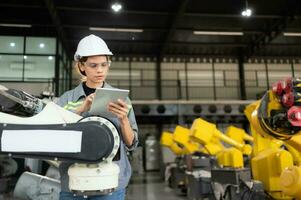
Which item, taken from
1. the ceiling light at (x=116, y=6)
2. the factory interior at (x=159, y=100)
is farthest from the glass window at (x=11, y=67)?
the ceiling light at (x=116, y=6)

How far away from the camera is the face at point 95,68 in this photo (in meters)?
1.54

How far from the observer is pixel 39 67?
12.7 metres

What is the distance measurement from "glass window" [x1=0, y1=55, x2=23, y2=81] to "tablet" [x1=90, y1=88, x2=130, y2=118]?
11.9 meters

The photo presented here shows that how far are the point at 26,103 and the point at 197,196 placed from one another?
531cm

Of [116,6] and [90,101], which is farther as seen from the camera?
[116,6]

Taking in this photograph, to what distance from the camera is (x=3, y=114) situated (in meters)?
1.11

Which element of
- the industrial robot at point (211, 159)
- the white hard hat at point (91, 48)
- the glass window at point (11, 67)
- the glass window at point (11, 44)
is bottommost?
the industrial robot at point (211, 159)

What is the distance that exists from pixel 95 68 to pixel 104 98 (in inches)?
16.7

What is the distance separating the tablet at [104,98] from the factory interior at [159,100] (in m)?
0.02

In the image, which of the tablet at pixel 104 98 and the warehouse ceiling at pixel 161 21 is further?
the warehouse ceiling at pixel 161 21

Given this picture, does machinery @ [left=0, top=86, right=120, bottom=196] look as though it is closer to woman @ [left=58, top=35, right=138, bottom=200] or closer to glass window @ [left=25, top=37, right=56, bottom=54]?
woman @ [left=58, top=35, right=138, bottom=200]

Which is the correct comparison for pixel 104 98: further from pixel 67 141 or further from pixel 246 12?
pixel 246 12

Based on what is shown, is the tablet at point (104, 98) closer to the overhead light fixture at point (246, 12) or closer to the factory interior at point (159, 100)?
the factory interior at point (159, 100)

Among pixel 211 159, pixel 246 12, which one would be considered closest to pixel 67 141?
pixel 211 159
